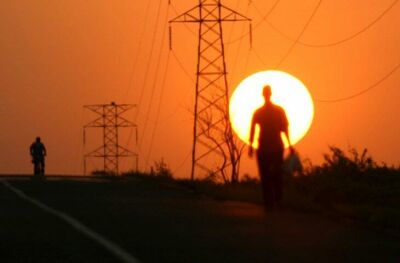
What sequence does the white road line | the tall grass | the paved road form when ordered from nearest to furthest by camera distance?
the white road line < the paved road < the tall grass

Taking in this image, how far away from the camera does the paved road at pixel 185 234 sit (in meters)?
12.9

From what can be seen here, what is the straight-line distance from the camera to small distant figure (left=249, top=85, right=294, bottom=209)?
20891 millimetres

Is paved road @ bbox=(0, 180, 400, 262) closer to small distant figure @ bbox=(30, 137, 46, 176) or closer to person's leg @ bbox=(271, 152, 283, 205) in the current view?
person's leg @ bbox=(271, 152, 283, 205)

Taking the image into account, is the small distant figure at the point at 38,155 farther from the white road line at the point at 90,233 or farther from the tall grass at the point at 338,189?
the white road line at the point at 90,233

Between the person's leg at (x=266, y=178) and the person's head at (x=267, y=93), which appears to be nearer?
the person's leg at (x=266, y=178)

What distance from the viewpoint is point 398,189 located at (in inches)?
1168

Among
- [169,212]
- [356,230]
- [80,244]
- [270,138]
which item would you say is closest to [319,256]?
[80,244]

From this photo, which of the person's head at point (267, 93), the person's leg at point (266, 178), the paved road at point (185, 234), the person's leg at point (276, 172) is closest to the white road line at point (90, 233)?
the paved road at point (185, 234)

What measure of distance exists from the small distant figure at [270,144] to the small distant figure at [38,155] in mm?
28443

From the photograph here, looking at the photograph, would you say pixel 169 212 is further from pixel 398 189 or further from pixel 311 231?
pixel 398 189

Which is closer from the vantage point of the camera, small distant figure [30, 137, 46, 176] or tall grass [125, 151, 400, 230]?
tall grass [125, 151, 400, 230]

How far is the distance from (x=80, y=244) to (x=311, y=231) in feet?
11.2

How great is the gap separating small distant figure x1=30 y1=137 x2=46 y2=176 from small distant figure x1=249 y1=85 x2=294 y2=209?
93.3 feet

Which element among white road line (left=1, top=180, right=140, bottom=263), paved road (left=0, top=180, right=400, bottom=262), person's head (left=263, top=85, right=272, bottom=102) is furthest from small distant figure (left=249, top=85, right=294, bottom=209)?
white road line (left=1, top=180, right=140, bottom=263)
